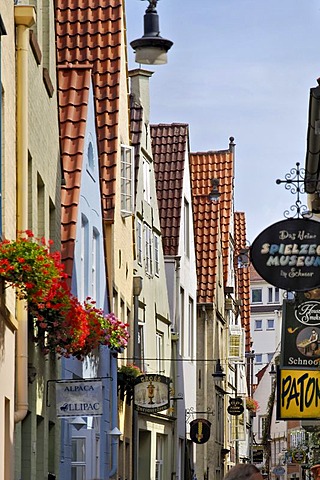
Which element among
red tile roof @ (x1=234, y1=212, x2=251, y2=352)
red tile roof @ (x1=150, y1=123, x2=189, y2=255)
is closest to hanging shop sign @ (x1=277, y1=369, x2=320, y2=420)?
red tile roof @ (x1=150, y1=123, x2=189, y2=255)

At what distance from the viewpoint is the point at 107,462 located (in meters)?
→ 25.2

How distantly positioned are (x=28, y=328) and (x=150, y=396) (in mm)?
12710

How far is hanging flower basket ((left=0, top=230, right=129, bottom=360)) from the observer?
1297cm

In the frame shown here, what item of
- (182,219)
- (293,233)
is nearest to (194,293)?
(182,219)

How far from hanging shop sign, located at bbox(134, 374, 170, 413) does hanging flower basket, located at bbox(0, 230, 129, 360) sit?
26.9 ft

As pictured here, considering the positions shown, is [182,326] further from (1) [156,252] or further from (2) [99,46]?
(2) [99,46]

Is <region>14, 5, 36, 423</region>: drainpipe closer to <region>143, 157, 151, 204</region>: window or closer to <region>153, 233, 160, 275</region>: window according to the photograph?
<region>143, 157, 151, 204</region>: window

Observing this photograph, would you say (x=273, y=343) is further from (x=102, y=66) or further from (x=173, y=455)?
(x=102, y=66)

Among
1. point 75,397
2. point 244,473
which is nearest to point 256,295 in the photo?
point 75,397

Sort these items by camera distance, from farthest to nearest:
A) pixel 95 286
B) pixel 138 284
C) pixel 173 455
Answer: pixel 173 455
pixel 138 284
pixel 95 286

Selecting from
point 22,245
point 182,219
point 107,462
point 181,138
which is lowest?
point 107,462

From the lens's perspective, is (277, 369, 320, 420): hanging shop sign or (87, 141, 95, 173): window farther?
(87, 141, 95, 173): window

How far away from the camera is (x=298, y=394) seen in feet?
75.6

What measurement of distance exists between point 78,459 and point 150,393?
6.52 meters
